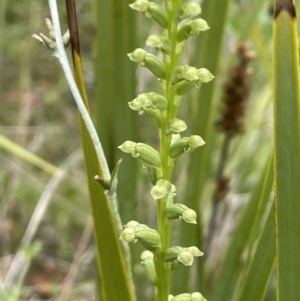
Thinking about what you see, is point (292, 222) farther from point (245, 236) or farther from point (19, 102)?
point (19, 102)

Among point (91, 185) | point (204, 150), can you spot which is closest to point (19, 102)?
point (204, 150)

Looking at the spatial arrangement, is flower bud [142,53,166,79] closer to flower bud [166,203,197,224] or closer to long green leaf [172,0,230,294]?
flower bud [166,203,197,224]

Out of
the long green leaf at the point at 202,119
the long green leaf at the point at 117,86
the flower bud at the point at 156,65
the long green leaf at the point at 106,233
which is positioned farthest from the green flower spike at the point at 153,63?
the long green leaf at the point at 202,119

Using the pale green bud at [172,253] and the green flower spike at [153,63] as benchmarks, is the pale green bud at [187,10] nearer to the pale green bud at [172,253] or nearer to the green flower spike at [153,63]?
the green flower spike at [153,63]

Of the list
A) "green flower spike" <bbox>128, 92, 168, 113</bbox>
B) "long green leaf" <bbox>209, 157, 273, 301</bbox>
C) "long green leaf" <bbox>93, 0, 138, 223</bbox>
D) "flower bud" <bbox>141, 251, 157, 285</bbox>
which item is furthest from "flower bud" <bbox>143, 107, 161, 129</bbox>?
"long green leaf" <bbox>209, 157, 273, 301</bbox>

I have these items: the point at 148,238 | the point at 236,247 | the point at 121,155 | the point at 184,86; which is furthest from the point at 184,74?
the point at 236,247

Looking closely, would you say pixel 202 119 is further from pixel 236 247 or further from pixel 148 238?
pixel 148 238

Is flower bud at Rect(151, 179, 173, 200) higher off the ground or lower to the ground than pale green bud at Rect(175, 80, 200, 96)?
lower
